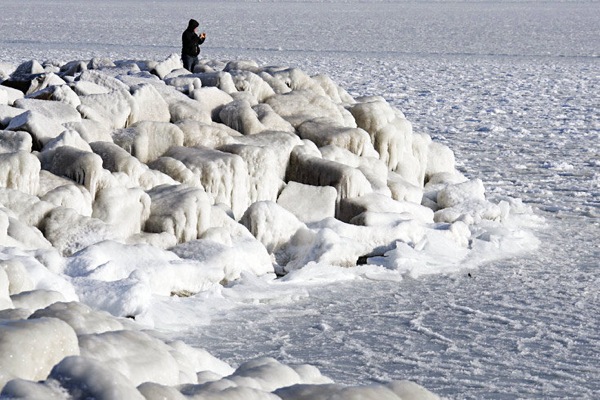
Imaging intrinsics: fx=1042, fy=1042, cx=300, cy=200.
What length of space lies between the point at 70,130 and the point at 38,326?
4.99 metres

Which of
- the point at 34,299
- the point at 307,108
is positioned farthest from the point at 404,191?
the point at 34,299

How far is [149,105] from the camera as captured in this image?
9.61 meters

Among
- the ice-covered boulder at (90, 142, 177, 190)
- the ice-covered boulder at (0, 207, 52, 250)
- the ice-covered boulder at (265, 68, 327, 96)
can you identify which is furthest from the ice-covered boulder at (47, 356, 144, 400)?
the ice-covered boulder at (265, 68, 327, 96)

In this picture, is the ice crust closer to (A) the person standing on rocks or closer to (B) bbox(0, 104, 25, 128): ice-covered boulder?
(B) bbox(0, 104, 25, 128): ice-covered boulder

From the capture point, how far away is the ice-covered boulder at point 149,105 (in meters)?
9.47

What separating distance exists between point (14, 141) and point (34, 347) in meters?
4.96

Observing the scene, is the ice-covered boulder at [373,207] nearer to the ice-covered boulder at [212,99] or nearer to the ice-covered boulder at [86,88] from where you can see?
the ice-covered boulder at [212,99]

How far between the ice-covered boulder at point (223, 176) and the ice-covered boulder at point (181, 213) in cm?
61

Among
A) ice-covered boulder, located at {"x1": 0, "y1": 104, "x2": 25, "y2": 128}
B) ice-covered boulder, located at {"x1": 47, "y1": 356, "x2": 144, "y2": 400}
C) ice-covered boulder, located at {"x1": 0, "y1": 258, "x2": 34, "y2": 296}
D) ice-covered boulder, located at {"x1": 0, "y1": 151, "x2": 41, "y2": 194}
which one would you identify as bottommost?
ice-covered boulder, located at {"x1": 0, "y1": 151, "x2": 41, "y2": 194}

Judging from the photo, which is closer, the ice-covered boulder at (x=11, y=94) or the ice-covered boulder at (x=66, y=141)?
the ice-covered boulder at (x=66, y=141)

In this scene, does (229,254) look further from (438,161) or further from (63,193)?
(438,161)

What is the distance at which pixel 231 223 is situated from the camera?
8.03 meters

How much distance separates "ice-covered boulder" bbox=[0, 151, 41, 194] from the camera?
24.5 ft

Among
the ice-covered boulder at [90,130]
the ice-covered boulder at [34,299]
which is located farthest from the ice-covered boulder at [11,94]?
the ice-covered boulder at [34,299]
